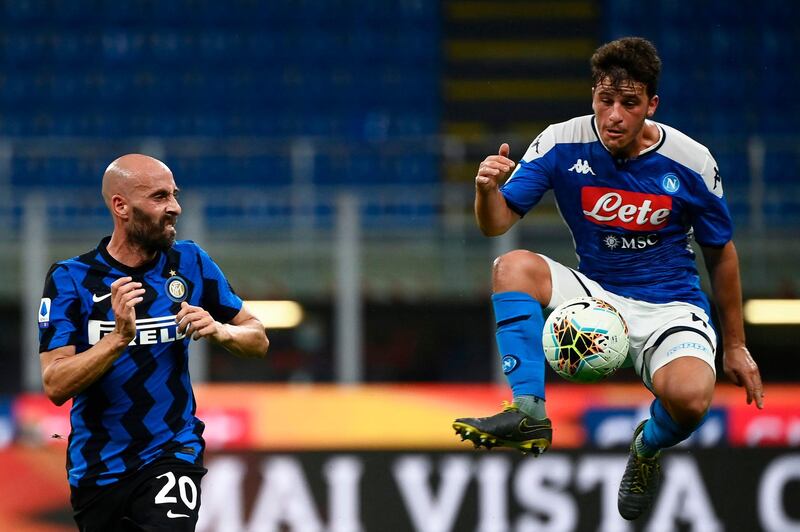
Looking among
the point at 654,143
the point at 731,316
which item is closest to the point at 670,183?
the point at 654,143

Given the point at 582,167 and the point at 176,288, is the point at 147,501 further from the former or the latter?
the point at 582,167

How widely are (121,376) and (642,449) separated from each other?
206 centimetres

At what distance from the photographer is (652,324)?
489cm

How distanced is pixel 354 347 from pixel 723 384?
3245 millimetres

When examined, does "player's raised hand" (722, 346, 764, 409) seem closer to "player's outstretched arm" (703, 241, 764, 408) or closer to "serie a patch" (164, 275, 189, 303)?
"player's outstretched arm" (703, 241, 764, 408)

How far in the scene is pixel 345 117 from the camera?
14531 millimetres

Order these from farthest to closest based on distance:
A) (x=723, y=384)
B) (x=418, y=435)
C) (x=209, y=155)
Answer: (x=209, y=155)
(x=723, y=384)
(x=418, y=435)

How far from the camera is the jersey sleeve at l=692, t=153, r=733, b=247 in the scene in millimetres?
4805

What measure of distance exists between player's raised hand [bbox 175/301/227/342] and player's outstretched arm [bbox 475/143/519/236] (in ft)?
3.36

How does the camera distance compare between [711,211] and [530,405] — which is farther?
[711,211]

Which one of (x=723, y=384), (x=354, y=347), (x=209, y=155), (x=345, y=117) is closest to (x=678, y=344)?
(x=354, y=347)

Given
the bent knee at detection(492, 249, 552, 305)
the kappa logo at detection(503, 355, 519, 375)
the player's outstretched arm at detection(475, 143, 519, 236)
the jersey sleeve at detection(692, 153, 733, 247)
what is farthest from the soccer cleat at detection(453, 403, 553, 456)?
the jersey sleeve at detection(692, 153, 733, 247)

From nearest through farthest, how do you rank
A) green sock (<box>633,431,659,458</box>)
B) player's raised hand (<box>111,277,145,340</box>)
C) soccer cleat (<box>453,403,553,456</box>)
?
1. player's raised hand (<box>111,277,145,340</box>)
2. soccer cleat (<box>453,403,553,456</box>)
3. green sock (<box>633,431,659,458</box>)

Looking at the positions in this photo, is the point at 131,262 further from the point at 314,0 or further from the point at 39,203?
the point at 314,0
